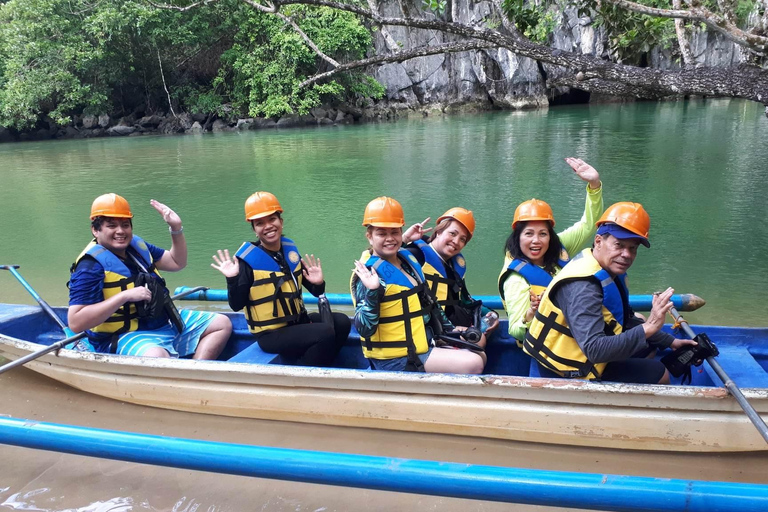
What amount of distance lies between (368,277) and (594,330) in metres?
1.10

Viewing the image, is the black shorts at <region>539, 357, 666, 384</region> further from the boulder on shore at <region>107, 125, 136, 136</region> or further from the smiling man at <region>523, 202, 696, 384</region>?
the boulder on shore at <region>107, 125, 136, 136</region>

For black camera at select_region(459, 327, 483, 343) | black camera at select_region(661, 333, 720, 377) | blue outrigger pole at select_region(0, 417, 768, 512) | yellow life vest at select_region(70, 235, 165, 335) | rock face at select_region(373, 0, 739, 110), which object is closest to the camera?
blue outrigger pole at select_region(0, 417, 768, 512)

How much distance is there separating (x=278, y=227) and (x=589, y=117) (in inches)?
877

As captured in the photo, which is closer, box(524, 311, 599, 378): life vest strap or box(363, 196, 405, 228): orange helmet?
box(524, 311, 599, 378): life vest strap

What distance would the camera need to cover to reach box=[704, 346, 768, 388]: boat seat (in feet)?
9.71

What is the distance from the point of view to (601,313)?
100 inches

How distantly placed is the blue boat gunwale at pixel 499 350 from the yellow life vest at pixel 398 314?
0.18m

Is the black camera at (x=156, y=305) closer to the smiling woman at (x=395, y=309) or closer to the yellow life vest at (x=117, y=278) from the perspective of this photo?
the yellow life vest at (x=117, y=278)

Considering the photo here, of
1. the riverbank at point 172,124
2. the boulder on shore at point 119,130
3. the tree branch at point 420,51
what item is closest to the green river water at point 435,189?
the tree branch at point 420,51

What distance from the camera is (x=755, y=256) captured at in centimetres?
657

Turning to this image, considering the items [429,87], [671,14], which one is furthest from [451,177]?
[429,87]

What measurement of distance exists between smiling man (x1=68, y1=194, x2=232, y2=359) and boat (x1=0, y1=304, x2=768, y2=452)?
0.21 meters

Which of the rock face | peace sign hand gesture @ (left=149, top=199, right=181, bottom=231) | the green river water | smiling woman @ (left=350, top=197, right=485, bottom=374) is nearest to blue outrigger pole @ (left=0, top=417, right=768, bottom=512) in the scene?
smiling woman @ (left=350, top=197, right=485, bottom=374)

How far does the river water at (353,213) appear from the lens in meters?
3.07
